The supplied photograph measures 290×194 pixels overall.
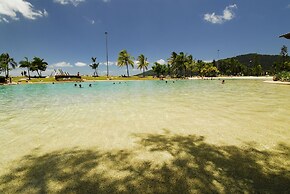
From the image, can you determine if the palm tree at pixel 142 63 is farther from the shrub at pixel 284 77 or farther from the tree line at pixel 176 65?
the shrub at pixel 284 77

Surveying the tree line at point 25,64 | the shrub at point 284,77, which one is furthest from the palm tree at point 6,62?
the shrub at point 284,77

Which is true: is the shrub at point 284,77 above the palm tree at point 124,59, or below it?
below

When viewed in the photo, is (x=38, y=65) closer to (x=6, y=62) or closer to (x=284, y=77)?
(x=6, y=62)

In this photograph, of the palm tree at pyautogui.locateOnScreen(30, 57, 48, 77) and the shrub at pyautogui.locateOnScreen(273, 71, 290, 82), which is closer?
the shrub at pyautogui.locateOnScreen(273, 71, 290, 82)

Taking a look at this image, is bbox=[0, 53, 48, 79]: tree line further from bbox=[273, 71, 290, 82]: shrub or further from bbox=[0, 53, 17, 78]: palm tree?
bbox=[273, 71, 290, 82]: shrub

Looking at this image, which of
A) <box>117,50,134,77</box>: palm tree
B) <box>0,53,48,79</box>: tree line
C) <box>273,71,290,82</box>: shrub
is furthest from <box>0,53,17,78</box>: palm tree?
<box>273,71,290,82</box>: shrub

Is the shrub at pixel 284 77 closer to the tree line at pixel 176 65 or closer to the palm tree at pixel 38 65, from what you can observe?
the tree line at pixel 176 65

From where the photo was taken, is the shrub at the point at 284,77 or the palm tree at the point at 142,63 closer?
the shrub at the point at 284,77

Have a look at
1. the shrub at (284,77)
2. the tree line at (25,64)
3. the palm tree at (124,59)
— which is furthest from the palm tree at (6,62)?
the shrub at (284,77)

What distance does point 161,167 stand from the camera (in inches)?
157

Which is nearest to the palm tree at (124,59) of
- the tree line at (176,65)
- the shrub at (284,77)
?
the tree line at (176,65)

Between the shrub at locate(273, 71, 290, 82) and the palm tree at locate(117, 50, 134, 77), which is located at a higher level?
the palm tree at locate(117, 50, 134, 77)

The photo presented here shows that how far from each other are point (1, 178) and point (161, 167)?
2.92m

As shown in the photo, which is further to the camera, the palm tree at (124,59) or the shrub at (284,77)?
the palm tree at (124,59)
